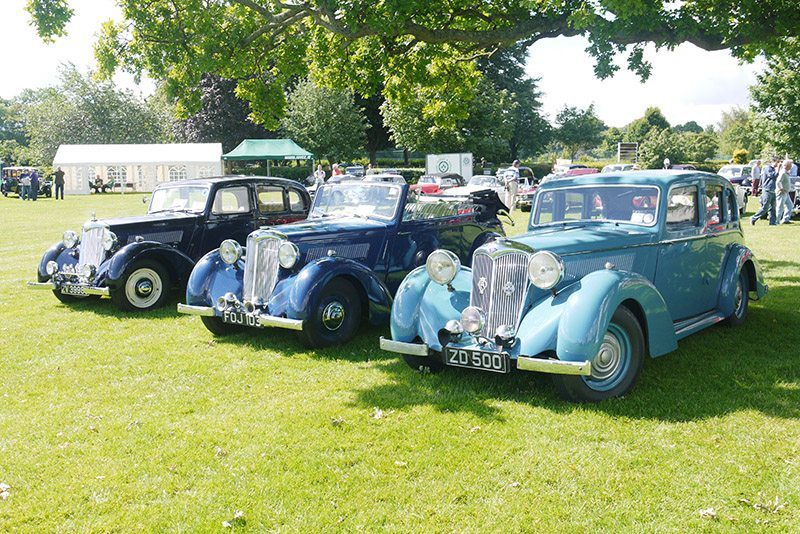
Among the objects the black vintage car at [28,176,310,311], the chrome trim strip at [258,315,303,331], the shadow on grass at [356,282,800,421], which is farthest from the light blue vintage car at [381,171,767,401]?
the black vintage car at [28,176,310,311]

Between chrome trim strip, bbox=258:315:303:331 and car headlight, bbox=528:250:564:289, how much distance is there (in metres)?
2.56

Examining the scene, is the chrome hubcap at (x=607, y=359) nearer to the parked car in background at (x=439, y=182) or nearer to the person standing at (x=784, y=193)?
the person standing at (x=784, y=193)

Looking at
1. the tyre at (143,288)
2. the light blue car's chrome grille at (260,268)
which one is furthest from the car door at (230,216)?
the light blue car's chrome grille at (260,268)

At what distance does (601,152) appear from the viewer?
381 ft

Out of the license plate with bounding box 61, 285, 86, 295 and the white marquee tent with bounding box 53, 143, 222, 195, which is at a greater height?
the white marquee tent with bounding box 53, 143, 222, 195

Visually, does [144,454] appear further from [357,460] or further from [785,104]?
[785,104]

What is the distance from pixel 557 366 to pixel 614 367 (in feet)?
2.56

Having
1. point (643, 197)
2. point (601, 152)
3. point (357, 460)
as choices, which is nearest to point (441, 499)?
point (357, 460)

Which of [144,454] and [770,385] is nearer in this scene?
[144,454]

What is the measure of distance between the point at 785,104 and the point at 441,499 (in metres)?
33.9

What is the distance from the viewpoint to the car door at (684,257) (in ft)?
21.3

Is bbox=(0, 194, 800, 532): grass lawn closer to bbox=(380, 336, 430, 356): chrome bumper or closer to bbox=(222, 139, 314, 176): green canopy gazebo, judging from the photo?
bbox=(380, 336, 430, 356): chrome bumper

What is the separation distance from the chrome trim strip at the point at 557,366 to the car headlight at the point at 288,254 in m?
3.16

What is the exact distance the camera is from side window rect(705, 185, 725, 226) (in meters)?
7.20
